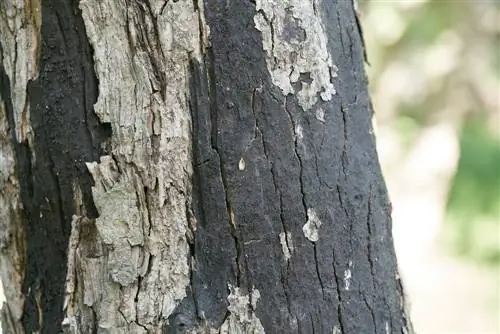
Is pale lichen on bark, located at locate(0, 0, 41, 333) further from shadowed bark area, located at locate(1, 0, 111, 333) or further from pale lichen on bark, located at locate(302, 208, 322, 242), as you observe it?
pale lichen on bark, located at locate(302, 208, 322, 242)

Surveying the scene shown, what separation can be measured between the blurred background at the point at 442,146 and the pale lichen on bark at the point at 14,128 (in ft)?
10.9

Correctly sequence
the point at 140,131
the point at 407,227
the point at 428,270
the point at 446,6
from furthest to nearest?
the point at 407,227, the point at 428,270, the point at 446,6, the point at 140,131

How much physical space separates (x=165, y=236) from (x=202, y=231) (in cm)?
5

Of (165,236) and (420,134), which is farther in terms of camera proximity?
(420,134)

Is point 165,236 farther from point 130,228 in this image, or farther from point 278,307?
point 278,307

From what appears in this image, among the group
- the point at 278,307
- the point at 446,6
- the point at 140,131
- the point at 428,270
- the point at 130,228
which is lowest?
the point at 278,307

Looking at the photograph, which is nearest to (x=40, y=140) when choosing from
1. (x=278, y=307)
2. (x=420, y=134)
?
(x=278, y=307)

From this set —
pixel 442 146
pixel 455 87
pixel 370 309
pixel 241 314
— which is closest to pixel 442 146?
pixel 442 146

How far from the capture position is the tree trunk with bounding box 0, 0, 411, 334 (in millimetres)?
905

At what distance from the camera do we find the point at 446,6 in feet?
16.8

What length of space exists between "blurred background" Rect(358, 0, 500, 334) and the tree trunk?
3278 mm

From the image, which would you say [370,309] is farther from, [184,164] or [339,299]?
[184,164]

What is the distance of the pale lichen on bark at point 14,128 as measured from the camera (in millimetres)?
954

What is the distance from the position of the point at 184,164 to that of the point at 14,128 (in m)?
0.25
